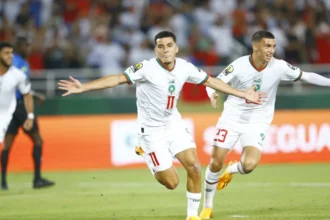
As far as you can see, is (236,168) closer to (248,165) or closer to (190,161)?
(248,165)

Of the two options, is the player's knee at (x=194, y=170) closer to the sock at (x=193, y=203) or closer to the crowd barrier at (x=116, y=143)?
the sock at (x=193, y=203)

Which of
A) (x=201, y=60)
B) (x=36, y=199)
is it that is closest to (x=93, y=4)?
(x=201, y=60)

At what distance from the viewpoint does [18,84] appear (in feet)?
47.2

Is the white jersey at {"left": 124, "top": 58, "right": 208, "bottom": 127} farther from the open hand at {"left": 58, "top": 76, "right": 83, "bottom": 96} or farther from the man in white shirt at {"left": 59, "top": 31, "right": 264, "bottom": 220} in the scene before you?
the open hand at {"left": 58, "top": 76, "right": 83, "bottom": 96}

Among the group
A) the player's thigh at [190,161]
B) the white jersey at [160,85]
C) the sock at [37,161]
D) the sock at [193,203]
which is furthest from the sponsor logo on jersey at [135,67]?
the sock at [37,161]

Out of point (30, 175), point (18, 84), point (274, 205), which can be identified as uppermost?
point (18, 84)

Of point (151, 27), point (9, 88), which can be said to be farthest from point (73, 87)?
point (151, 27)

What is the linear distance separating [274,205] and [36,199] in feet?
13.0

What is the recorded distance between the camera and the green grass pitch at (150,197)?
11242 millimetres

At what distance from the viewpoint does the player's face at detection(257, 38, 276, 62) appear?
11414 millimetres

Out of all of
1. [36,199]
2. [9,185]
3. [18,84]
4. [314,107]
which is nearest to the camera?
[36,199]

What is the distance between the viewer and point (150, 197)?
44.0 ft

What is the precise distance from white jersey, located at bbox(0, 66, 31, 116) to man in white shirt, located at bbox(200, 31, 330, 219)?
4.30 m

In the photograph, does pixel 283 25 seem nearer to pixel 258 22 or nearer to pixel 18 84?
pixel 258 22
